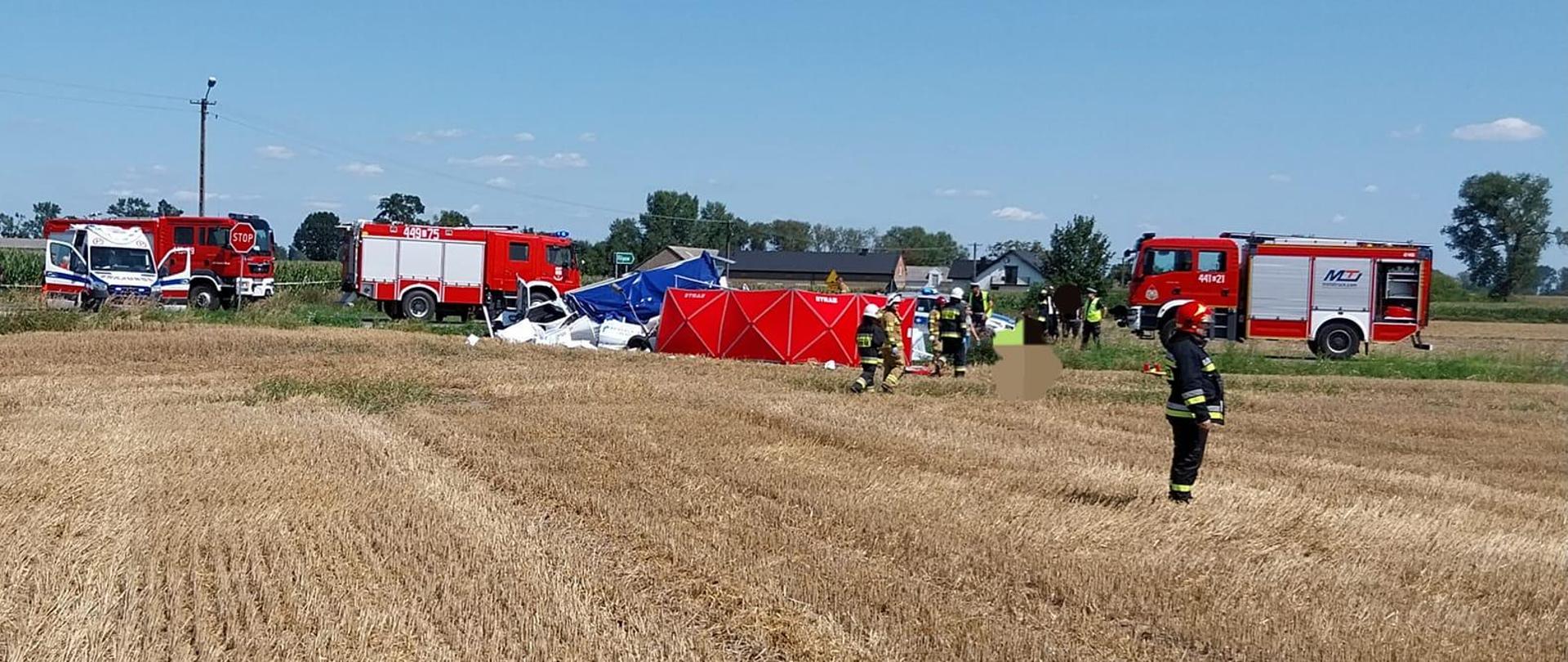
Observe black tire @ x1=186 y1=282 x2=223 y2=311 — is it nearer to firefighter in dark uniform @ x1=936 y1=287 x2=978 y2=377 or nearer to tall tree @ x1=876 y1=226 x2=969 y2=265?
firefighter in dark uniform @ x1=936 y1=287 x2=978 y2=377

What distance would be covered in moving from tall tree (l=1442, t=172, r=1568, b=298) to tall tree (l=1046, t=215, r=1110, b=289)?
45.4 feet

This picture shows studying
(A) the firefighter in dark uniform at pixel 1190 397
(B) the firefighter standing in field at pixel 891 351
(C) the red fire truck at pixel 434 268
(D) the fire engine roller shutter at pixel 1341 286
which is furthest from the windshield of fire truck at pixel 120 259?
(A) the firefighter in dark uniform at pixel 1190 397

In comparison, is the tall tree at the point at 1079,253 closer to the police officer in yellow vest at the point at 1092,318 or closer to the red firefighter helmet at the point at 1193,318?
the police officer in yellow vest at the point at 1092,318

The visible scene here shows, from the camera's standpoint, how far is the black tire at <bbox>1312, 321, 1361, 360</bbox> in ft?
89.5

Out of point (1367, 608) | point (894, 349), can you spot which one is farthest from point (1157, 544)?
point (894, 349)

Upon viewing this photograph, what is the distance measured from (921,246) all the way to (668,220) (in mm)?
31454

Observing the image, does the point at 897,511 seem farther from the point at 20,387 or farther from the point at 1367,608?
the point at 20,387

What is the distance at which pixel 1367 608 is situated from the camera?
6.43 m

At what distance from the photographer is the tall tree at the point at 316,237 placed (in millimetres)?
120806

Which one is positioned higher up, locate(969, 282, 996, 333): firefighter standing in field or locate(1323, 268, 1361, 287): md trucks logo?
locate(1323, 268, 1361, 287): md trucks logo

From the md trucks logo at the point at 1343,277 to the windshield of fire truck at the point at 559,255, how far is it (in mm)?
18251

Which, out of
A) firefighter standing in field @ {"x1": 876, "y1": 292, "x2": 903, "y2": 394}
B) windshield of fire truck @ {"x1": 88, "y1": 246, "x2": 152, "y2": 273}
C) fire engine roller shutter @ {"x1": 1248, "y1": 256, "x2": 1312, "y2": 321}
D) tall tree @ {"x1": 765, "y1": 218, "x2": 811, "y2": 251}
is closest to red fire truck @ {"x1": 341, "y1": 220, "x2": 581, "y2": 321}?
windshield of fire truck @ {"x1": 88, "y1": 246, "x2": 152, "y2": 273}

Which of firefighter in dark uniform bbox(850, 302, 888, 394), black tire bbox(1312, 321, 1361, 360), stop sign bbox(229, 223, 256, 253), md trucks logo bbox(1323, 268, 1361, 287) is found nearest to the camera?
firefighter in dark uniform bbox(850, 302, 888, 394)

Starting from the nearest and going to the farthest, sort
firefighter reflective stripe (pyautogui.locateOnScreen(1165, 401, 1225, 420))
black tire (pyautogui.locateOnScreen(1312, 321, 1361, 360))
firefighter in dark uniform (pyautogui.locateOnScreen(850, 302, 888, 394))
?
firefighter reflective stripe (pyautogui.locateOnScreen(1165, 401, 1225, 420)), firefighter in dark uniform (pyautogui.locateOnScreen(850, 302, 888, 394)), black tire (pyautogui.locateOnScreen(1312, 321, 1361, 360))
